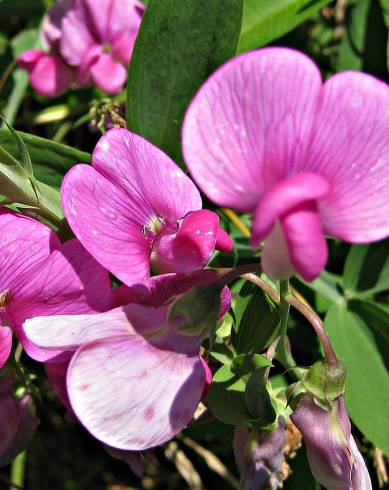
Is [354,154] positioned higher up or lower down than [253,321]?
higher up

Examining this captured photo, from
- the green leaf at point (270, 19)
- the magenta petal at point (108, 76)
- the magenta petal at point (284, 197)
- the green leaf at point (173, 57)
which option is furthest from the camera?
the magenta petal at point (108, 76)

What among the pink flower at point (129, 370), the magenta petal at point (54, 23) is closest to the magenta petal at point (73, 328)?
the pink flower at point (129, 370)

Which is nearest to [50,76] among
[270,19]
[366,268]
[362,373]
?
[270,19]

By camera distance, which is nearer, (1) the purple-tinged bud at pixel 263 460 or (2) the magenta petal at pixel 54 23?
(1) the purple-tinged bud at pixel 263 460

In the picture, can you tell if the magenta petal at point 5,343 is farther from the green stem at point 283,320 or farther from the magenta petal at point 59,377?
the green stem at point 283,320

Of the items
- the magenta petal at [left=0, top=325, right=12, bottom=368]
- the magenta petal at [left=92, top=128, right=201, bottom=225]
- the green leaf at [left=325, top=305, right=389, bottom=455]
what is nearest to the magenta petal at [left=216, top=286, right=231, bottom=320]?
the magenta petal at [left=92, top=128, right=201, bottom=225]

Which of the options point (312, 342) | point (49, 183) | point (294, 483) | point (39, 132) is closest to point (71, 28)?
point (39, 132)

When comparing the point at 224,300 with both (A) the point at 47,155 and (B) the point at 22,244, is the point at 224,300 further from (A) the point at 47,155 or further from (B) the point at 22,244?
(A) the point at 47,155
